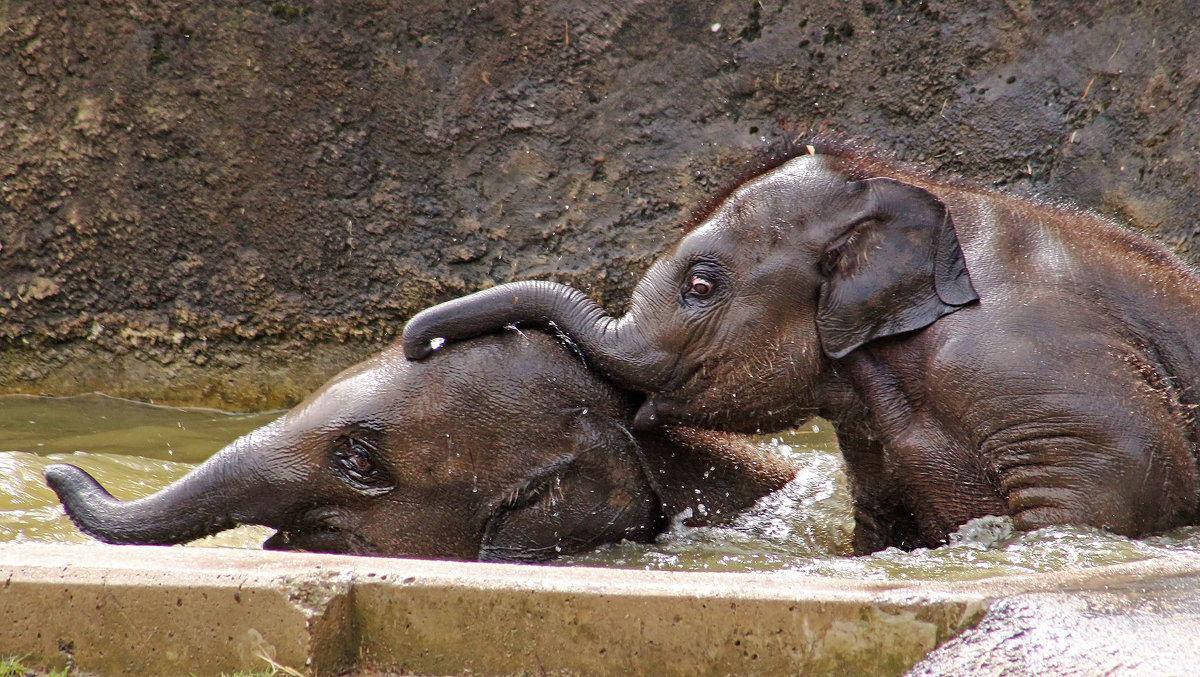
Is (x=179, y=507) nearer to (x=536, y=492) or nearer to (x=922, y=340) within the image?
(x=536, y=492)

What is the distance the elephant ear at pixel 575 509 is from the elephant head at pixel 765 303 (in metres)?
0.23

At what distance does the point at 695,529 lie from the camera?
5.21 meters

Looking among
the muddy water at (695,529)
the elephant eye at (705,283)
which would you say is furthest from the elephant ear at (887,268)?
the muddy water at (695,529)

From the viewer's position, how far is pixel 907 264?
467 centimetres

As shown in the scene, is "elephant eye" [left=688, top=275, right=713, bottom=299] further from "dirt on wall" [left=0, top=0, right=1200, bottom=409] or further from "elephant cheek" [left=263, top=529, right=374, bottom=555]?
"dirt on wall" [left=0, top=0, right=1200, bottom=409]

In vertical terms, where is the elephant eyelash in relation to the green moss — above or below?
above

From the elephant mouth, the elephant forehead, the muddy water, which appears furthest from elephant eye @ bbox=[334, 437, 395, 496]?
the elephant forehead

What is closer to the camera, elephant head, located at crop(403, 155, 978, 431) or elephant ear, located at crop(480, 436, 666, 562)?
elephant head, located at crop(403, 155, 978, 431)

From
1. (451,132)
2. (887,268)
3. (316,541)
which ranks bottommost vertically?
(316,541)

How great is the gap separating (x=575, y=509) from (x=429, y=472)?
0.55 metres

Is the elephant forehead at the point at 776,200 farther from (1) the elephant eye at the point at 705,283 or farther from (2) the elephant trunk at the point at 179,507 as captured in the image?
(2) the elephant trunk at the point at 179,507

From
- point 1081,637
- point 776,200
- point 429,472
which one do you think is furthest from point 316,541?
point 1081,637

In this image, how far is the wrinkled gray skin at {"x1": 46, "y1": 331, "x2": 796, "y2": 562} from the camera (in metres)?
4.85

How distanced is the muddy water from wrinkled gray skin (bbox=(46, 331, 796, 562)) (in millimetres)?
275
